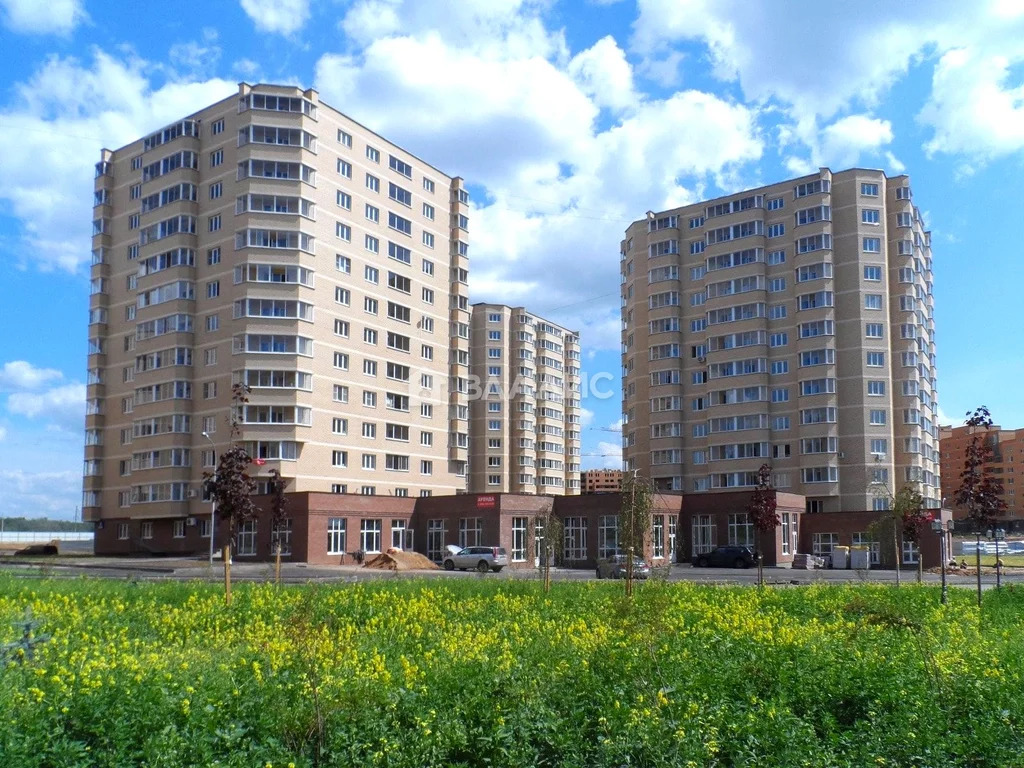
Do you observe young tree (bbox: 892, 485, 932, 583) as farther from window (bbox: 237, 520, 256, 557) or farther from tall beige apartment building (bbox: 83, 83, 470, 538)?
tall beige apartment building (bbox: 83, 83, 470, 538)

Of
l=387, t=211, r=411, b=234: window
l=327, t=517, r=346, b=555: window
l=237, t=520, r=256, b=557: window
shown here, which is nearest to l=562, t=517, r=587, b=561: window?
l=327, t=517, r=346, b=555: window

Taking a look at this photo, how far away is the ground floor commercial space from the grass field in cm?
4302

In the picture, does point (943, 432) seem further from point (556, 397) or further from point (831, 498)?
point (831, 498)

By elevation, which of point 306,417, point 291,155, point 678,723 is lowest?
point 678,723

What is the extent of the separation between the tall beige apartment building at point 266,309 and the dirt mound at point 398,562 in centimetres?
1231

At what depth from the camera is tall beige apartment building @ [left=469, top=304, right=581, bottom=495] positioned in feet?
399

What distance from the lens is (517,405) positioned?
420ft

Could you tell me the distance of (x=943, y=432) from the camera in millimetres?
180875

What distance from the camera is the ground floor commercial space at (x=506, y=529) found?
194 feet

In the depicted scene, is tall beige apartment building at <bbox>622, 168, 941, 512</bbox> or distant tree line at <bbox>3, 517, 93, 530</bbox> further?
distant tree line at <bbox>3, 517, 93, 530</bbox>

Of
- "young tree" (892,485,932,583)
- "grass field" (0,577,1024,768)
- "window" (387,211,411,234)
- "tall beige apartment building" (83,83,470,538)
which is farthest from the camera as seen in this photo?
"window" (387,211,411,234)

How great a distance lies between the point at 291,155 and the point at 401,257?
13.7 m

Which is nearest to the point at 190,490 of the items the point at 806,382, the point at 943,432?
the point at 806,382

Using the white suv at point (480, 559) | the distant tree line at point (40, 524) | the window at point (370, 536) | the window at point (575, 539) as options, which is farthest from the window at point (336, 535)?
the distant tree line at point (40, 524)
